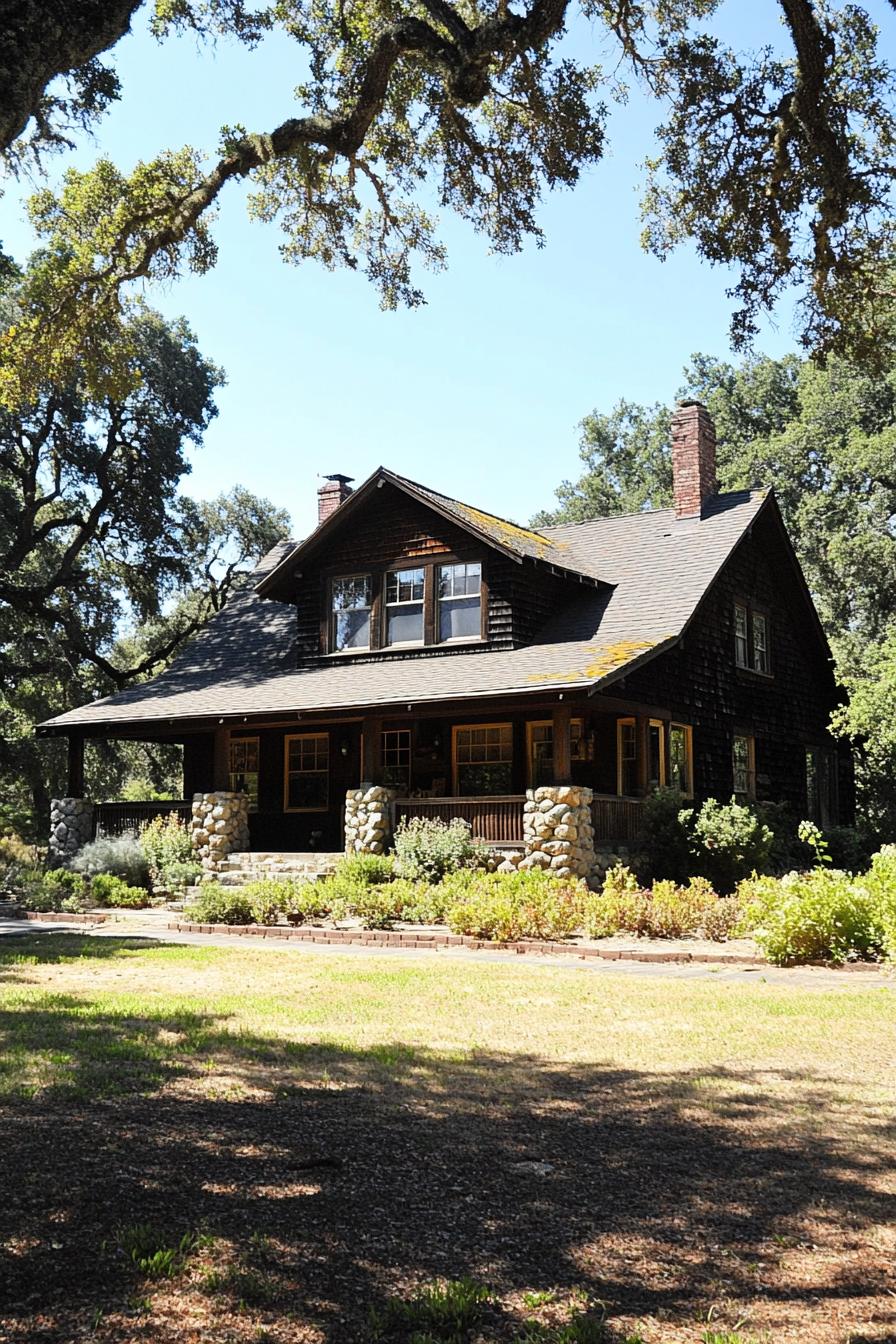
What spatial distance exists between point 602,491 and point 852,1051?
4750 centimetres

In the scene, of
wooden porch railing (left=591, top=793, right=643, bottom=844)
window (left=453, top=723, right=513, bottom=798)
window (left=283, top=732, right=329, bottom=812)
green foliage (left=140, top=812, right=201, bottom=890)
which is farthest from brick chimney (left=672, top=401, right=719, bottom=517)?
green foliage (left=140, top=812, right=201, bottom=890)

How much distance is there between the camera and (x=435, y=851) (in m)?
18.2

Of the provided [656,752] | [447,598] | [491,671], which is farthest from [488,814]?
[447,598]

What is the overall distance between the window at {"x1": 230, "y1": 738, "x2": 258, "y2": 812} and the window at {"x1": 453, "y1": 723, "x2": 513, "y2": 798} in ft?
16.6

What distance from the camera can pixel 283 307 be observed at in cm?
1898

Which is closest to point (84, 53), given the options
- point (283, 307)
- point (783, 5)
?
point (783, 5)

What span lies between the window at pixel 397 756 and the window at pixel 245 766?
10.6ft

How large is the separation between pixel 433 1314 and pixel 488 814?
15.8 metres

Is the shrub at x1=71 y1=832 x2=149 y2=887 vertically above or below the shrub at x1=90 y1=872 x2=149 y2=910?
above

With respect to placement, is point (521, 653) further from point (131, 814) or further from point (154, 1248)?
point (154, 1248)

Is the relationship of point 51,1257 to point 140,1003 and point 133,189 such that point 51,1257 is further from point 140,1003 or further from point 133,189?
point 133,189

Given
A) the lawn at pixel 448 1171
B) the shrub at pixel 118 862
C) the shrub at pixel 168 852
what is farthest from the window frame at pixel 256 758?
the lawn at pixel 448 1171

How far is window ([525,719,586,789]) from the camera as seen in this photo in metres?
21.5

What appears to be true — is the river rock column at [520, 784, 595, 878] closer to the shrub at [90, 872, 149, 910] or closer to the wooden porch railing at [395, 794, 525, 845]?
the wooden porch railing at [395, 794, 525, 845]
